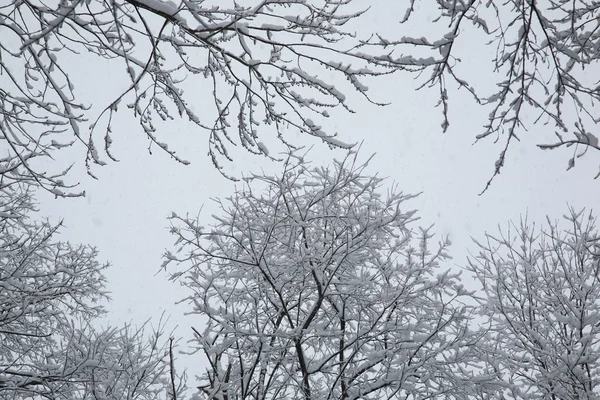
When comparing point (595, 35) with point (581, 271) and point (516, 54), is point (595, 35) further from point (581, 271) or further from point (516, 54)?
point (581, 271)

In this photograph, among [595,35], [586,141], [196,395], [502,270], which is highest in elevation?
[502,270]

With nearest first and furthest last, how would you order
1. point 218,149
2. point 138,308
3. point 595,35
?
point 595,35 < point 218,149 < point 138,308

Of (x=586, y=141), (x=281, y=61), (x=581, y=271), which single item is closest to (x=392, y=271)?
(x=581, y=271)

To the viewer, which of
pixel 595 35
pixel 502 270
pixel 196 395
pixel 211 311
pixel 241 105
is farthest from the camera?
pixel 502 270

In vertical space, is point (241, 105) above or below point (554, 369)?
above

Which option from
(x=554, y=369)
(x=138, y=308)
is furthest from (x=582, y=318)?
(x=138, y=308)

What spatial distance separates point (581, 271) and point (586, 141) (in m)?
6.68

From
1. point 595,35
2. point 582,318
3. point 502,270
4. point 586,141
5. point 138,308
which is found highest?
point 138,308

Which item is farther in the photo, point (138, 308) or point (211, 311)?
point (138, 308)

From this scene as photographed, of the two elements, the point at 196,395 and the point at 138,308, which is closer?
the point at 196,395

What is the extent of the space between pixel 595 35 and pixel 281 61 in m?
1.99

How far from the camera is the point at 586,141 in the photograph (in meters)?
1.95

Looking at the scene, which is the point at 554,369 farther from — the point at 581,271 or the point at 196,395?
the point at 196,395

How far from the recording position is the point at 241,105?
10.6 feet
